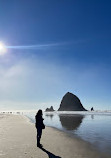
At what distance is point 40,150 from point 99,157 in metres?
3.65

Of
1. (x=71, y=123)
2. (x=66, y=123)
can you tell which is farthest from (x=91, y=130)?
(x=66, y=123)

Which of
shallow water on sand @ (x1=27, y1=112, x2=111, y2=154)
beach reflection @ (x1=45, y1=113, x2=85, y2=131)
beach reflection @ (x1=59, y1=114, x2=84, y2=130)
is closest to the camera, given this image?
shallow water on sand @ (x1=27, y1=112, x2=111, y2=154)

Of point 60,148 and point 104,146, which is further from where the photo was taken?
point 104,146

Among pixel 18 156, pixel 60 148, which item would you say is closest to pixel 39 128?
Answer: pixel 60 148

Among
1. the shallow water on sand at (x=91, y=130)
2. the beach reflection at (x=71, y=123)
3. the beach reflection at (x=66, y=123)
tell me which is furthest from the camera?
the beach reflection at (x=66, y=123)

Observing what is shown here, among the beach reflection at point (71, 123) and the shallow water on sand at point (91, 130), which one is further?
the beach reflection at point (71, 123)

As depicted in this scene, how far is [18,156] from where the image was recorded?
38.3ft

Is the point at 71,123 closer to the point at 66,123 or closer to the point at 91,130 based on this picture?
the point at 66,123

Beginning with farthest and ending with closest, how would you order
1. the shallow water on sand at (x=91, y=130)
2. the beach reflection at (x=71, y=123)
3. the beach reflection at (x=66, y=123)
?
1. the beach reflection at (x=66, y=123)
2. the beach reflection at (x=71, y=123)
3. the shallow water on sand at (x=91, y=130)

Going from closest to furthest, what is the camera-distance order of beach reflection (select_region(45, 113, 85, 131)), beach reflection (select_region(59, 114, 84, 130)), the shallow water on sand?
the shallow water on sand, beach reflection (select_region(59, 114, 84, 130)), beach reflection (select_region(45, 113, 85, 131))

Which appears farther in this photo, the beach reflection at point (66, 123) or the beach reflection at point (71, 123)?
the beach reflection at point (66, 123)

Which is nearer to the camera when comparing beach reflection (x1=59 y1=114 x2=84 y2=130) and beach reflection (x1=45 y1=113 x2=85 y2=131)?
beach reflection (x1=59 y1=114 x2=84 y2=130)

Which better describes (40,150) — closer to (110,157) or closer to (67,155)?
(67,155)

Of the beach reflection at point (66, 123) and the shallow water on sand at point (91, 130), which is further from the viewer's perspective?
the beach reflection at point (66, 123)
